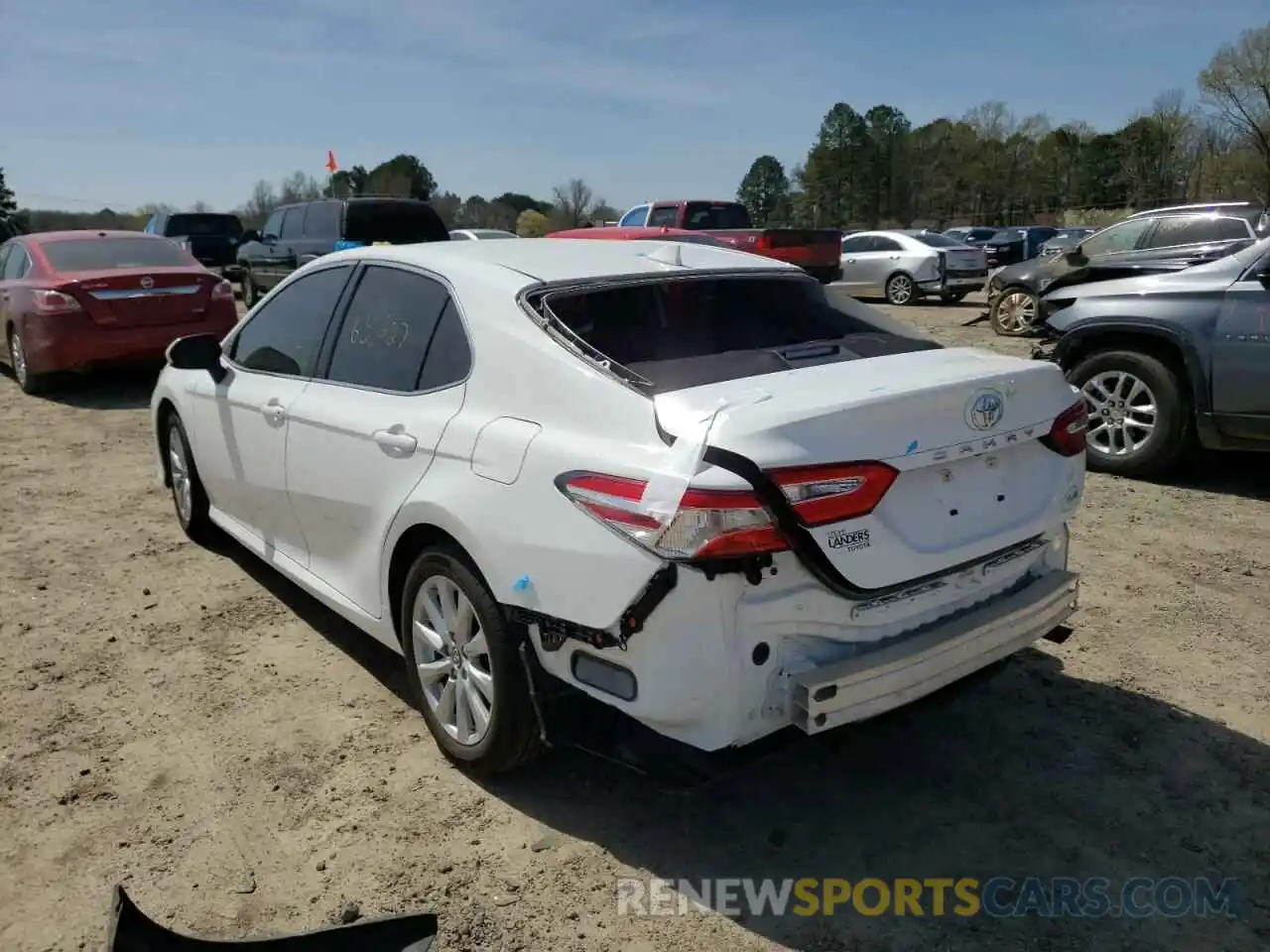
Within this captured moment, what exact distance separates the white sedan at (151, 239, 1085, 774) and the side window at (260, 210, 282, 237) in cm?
1314

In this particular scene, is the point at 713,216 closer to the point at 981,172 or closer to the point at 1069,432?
the point at 1069,432

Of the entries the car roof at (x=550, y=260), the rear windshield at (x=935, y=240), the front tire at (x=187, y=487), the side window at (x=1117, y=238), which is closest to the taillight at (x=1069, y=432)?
the car roof at (x=550, y=260)

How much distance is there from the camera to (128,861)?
113 inches

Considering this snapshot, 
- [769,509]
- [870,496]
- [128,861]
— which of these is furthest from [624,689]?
[128,861]

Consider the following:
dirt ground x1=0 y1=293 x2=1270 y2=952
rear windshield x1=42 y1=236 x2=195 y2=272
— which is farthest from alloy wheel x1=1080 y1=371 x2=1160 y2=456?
rear windshield x1=42 y1=236 x2=195 y2=272

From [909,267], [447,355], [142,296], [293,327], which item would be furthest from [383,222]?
[447,355]

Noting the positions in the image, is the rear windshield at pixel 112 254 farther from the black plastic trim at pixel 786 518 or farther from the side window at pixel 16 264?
the black plastic trim at pixel 786 518

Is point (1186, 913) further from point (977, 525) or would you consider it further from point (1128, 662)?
point (1128, 662)

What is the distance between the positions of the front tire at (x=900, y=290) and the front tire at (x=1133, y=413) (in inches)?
505

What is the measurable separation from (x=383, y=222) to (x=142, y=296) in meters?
5.08

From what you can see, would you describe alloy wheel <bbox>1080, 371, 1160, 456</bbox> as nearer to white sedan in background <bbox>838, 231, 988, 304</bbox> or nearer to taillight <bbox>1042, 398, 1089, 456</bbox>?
taillight <bbox>1042, 398, 1089, 456</bbox>

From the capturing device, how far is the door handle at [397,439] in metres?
3.19

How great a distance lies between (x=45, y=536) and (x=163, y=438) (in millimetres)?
947

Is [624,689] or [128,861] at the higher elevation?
[624,689]
